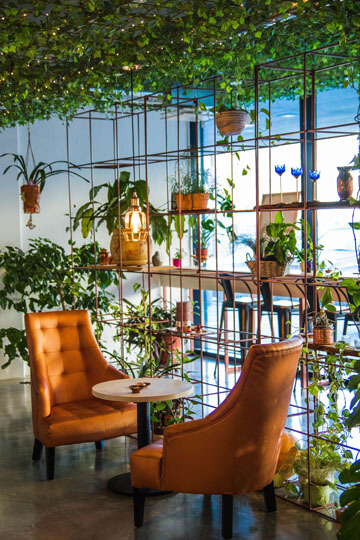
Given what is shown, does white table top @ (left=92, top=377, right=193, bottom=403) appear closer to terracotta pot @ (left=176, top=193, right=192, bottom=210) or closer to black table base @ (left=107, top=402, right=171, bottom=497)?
black table base @ (left=107, top=402, right=171, bottom=497)

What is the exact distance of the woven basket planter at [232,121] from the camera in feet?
15.5

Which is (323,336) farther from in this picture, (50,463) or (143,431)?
(50,463)

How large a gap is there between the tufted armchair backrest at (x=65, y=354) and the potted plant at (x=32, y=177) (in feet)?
7.00

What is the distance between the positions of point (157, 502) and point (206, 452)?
0.84 meters

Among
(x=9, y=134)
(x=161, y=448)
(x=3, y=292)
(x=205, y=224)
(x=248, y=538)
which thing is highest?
(x=9, y=134)

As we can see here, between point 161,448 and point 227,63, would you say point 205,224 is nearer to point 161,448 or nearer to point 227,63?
point 227,63

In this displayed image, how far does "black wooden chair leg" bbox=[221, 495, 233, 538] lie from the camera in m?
3.82

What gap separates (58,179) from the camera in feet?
29.1

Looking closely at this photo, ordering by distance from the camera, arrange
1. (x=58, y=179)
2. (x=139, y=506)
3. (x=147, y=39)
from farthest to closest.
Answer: (x=58, y=179)
(x=147, y=39)
(x=139, y=506)

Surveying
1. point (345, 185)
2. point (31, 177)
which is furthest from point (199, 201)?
point (31, 177)

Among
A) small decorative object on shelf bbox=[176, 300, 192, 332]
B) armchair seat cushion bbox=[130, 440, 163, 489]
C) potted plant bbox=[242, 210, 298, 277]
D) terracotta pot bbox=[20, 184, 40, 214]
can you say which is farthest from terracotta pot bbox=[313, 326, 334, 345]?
terracotta pot bbox=[20, 184, 40, 214]

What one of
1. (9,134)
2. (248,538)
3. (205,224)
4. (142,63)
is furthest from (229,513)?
(9,134)

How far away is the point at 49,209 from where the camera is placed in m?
8.80

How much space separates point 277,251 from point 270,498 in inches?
58.8
